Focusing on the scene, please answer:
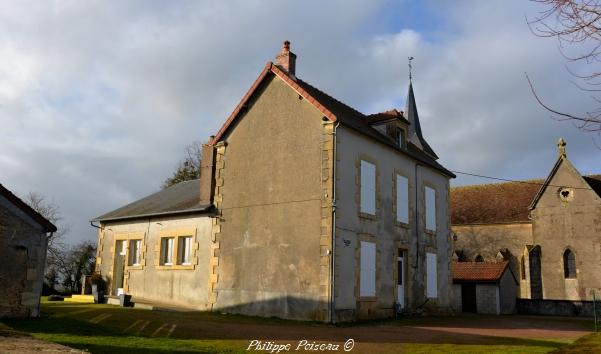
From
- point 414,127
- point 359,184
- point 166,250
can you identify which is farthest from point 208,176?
point 414,127

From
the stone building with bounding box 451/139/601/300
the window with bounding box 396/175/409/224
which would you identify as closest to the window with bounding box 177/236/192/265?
the window with bounding box 396/175/409/224

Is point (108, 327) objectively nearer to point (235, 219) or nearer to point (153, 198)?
point (235, 219)

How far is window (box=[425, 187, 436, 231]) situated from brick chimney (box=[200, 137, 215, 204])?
853cm

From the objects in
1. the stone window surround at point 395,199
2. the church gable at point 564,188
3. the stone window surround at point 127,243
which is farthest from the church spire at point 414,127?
the stone window surround at point 127,243

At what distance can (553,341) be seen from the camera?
1199cm

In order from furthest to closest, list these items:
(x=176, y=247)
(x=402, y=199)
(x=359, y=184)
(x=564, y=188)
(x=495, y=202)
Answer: (x=495, y=202), (x=564, y=188), (x=176, y=247), (x=402, y=199), (x=359, y=184)

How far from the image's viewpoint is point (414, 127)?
29625 mm

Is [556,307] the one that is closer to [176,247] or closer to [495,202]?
[495,202]

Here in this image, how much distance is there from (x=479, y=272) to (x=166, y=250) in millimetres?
15082

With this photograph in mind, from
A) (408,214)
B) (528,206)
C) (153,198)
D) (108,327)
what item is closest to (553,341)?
(408,214)

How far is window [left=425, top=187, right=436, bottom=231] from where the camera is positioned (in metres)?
21.7

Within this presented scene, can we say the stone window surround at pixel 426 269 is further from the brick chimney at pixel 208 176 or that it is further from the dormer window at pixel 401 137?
the brick chimney at pixel 208 176

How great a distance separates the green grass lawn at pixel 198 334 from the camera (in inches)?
384

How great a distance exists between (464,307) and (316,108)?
14743 millimetres
